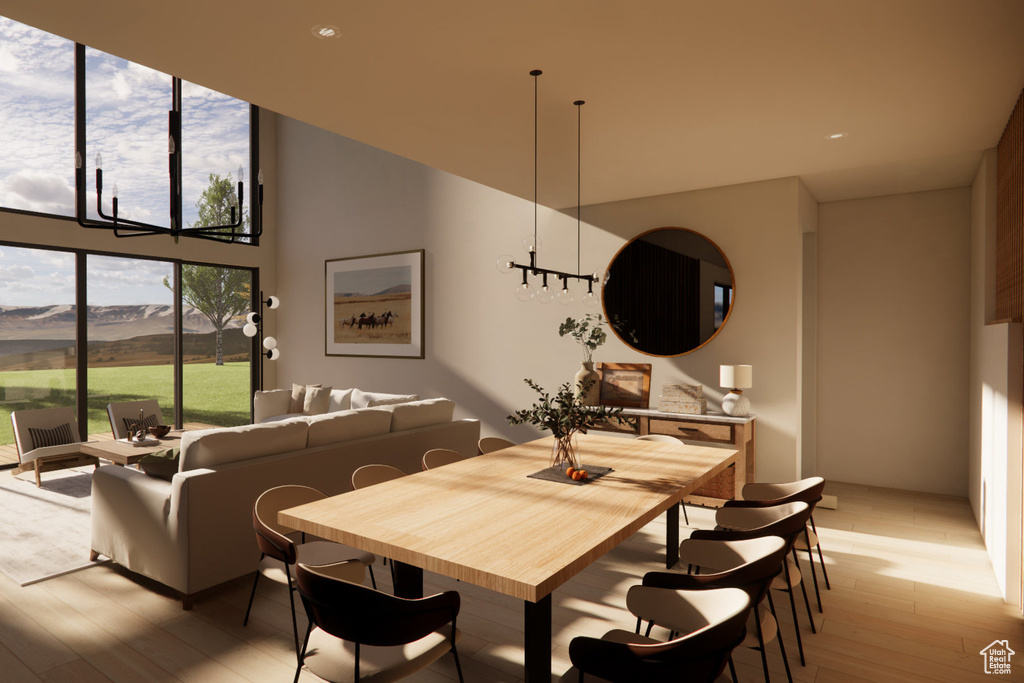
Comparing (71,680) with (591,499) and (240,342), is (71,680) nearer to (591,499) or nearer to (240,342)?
(591,499)

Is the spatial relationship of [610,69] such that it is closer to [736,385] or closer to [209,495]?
[736,385]

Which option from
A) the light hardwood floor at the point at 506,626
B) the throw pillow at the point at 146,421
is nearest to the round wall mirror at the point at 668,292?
the light hardwood floor at the point at 506,626

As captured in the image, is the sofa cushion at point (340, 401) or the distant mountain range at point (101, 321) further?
the sofa cushion at point (340, 401)

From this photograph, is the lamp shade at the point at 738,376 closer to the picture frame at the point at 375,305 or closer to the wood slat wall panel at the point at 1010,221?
the wood slat wall panel at the point at 1010,221

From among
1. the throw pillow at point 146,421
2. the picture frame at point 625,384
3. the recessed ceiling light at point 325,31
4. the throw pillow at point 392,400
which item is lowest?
the throw pillow at point 146,421

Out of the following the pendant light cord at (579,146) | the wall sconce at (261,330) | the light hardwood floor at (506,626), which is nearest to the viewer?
the light hardwood floor at (506,626)

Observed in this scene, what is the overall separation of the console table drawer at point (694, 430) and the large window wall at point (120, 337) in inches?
243

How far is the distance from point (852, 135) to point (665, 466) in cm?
259

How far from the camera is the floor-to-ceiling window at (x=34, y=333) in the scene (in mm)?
6195

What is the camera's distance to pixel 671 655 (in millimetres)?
1552

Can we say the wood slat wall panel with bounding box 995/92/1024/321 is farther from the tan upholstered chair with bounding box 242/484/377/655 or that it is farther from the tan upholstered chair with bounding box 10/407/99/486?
the tan upholstered chair with bounding box 10/407/99/486

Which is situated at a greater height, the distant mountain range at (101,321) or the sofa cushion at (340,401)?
the distant mountain range at (101,321)

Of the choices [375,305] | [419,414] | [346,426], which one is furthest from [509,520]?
[375,305]

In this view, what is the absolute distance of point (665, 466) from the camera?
3146mm
